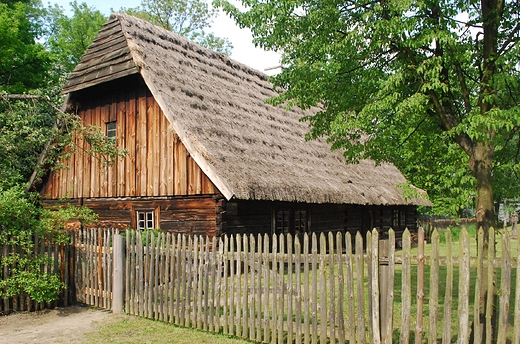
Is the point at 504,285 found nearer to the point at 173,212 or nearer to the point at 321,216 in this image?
the point at 173,212

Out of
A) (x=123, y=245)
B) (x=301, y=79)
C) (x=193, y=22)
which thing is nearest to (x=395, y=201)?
(x=301, y=79)

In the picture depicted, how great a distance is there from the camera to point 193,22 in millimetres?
37344

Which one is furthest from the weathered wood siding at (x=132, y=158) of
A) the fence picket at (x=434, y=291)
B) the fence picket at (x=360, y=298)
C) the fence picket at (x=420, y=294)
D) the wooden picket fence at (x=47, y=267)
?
the fence picket at (x=434, y=291)

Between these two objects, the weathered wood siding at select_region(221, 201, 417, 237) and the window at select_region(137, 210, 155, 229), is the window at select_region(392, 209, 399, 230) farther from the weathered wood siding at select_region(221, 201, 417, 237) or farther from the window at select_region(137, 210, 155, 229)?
the window at select_region(137, 210, 155, 229)

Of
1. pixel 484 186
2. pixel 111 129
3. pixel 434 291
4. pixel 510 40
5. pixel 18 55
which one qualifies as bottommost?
pixel 434 291

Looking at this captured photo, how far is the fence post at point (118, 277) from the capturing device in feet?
28.8

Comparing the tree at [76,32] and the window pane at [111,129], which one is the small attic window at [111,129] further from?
the tree at [76,32]

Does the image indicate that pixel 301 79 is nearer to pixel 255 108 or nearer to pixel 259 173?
pixel 259 173

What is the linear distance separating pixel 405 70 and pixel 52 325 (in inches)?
288

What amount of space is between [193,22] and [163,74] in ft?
84.3

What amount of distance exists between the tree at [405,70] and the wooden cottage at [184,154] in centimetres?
345

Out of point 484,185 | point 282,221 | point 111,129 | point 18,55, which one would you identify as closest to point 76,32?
point 18,55

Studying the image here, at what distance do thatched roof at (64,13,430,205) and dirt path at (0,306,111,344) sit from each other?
390 centimetres

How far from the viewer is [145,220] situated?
13906mm
